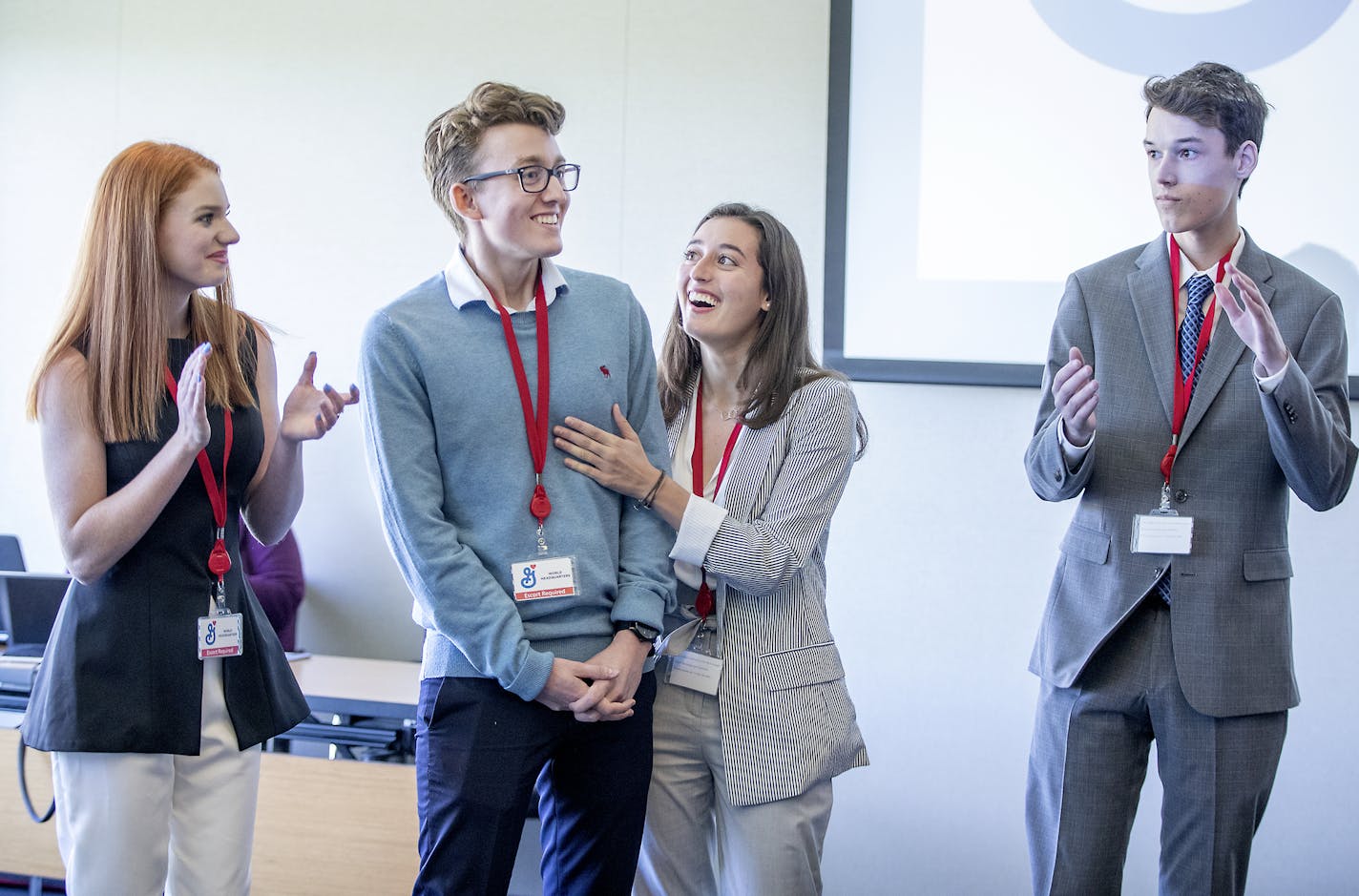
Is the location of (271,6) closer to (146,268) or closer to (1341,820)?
(146,268)

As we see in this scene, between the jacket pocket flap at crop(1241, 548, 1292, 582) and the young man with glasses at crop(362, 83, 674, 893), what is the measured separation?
100 cm

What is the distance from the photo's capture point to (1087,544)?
6.54ft

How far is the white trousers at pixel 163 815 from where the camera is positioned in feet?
5.57

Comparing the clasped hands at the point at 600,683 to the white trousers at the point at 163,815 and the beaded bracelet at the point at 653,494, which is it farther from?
the white trousers at the point at 163,815

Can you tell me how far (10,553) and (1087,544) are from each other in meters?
3.21

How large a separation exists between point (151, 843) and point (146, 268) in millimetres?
922

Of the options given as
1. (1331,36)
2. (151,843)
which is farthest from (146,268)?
(1331,36)

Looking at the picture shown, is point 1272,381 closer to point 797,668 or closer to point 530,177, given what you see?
point 797,668

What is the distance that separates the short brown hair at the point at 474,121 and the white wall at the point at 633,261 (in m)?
1.69

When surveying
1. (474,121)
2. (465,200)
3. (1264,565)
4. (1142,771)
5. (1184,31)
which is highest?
(1184,31)

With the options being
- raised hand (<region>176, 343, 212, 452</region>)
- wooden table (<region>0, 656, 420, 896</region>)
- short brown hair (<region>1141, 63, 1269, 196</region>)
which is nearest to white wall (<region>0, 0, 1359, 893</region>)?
wooden table (<region>0, 656, 420, 896</region>)

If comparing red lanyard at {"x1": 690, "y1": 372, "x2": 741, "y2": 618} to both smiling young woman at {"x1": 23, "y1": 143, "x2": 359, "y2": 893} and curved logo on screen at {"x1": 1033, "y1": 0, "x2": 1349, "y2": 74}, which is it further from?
curved logo on screen at {"x1": 1033, "y1": 0, "x2": 1349, "y2": 74}

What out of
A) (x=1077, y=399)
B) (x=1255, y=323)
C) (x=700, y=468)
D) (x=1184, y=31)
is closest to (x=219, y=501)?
(x=700, y=468)

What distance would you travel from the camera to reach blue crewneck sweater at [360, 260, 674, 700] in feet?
5.30
